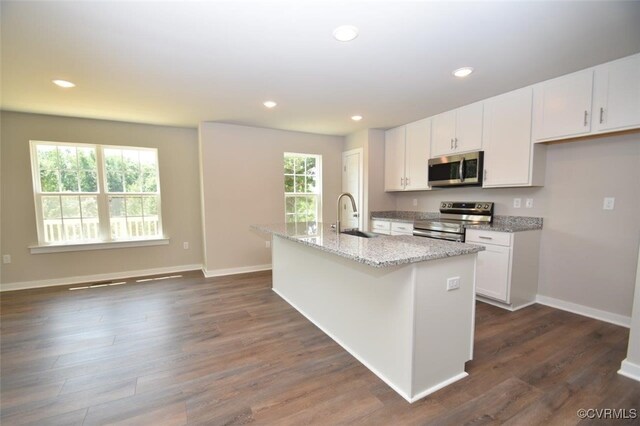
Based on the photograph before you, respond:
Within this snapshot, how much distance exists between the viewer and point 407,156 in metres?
4.39

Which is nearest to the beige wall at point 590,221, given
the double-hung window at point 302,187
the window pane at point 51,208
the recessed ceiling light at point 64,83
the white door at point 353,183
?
the white door at point 353,183

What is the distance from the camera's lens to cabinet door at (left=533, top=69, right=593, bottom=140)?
2549 mm

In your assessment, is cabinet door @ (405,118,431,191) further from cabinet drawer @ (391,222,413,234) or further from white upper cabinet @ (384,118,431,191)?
cabinet drawer @ (391,222,413,234)

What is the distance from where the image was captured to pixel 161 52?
2186 millimetres

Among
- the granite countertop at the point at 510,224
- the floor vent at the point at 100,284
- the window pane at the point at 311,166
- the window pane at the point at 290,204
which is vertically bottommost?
the floor vent at the point at 100,284

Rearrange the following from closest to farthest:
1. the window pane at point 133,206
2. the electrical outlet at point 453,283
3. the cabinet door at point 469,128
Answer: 1. the electrical outlet at point 453,283
2. the cabinet door at point 469,128
3. the window pane at point 133,206

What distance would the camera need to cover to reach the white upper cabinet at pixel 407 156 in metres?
4.12

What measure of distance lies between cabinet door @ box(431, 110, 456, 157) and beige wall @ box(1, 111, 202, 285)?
3799 millimetres

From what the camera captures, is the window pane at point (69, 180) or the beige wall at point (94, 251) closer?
the beige wall at point (94, 251)

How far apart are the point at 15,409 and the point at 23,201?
3.37 m

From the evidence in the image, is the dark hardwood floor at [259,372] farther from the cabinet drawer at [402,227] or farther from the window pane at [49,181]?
the window pane at [49,181]

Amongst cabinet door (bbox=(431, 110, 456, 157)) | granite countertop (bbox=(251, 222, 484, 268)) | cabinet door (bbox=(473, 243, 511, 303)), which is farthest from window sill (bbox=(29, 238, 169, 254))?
cabinet door (bbox=(473, 243, 511, 303))

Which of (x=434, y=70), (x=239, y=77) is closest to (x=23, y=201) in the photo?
(x=239, y=77)

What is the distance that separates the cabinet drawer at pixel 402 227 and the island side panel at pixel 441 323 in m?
2.21
